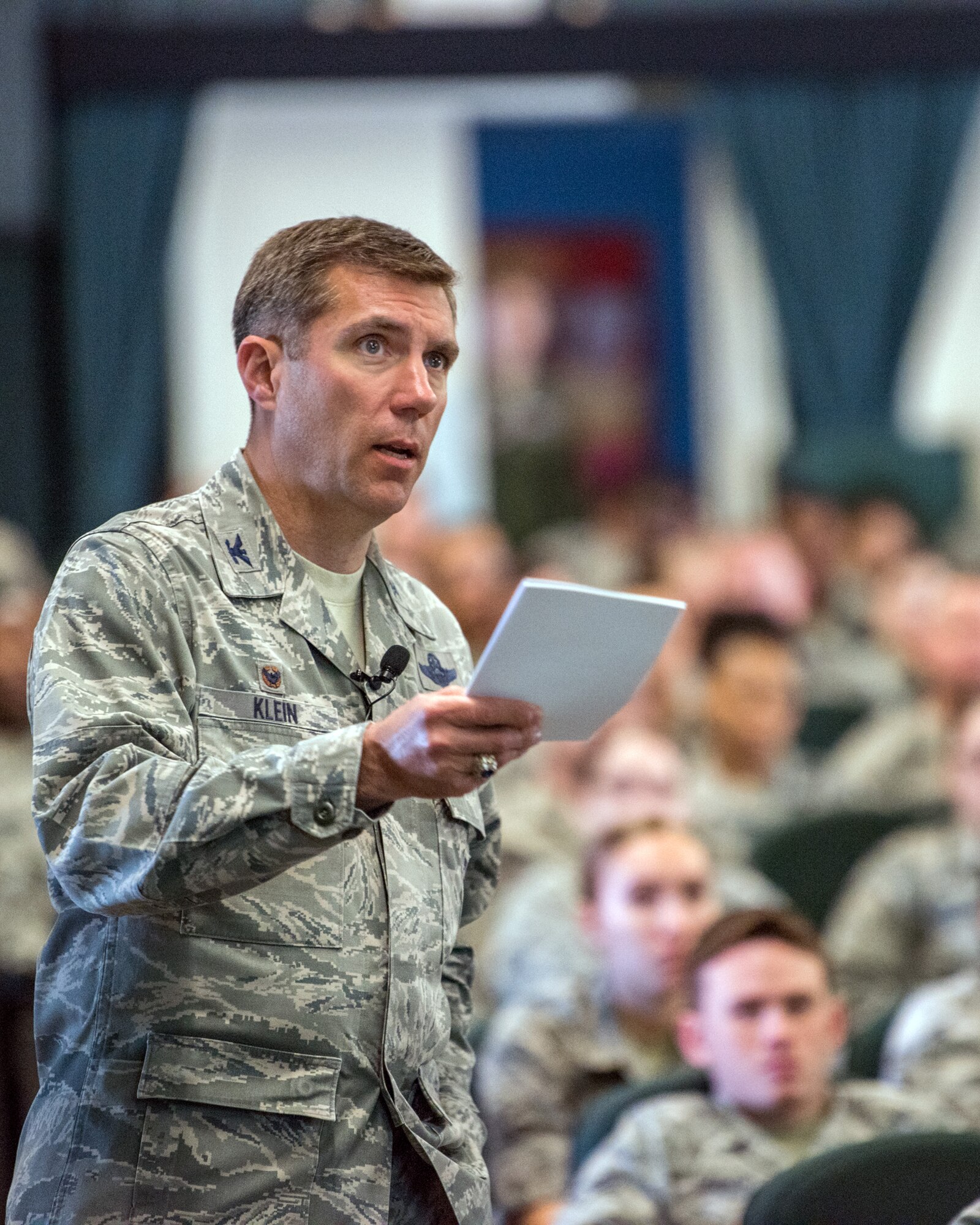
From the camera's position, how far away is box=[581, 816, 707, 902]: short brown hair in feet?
10.4

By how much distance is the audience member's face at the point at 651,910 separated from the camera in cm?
306

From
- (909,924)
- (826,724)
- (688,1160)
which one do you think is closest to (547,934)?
(909,924)

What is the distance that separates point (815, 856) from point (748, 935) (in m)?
1.41

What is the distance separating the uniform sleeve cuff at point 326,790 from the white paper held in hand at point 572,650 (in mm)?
117

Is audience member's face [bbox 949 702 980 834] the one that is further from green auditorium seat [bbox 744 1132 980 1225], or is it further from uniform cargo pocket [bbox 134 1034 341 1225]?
uniform cargo pocket [bbox 134 1034 341 1225]

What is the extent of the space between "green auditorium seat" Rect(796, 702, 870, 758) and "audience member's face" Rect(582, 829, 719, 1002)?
2.27m

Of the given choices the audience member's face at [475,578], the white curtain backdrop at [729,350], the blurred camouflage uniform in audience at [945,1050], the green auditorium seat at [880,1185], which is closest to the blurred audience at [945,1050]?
the blurred camouflage uniform in audience at [945,1050]

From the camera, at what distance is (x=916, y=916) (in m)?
3.62

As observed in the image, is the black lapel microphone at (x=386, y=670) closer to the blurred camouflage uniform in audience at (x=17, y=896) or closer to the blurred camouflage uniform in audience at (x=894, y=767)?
the blurred camouflage uniform in audience at (x=17, y=896)

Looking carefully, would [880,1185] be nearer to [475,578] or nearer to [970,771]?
[970,771]

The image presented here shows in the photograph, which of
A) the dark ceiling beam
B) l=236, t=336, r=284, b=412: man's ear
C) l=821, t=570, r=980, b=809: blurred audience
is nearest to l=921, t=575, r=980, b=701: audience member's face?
l=821, t=570, r=980, b=809: blurred audience

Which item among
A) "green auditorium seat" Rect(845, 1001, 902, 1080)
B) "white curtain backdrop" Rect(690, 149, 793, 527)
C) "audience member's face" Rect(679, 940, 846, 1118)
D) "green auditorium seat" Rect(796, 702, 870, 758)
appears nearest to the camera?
"audience member's face" Rect(679, 940, 846, 1118)

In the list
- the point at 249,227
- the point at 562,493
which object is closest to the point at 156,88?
the point at 249,227

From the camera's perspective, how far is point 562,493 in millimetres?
8641
